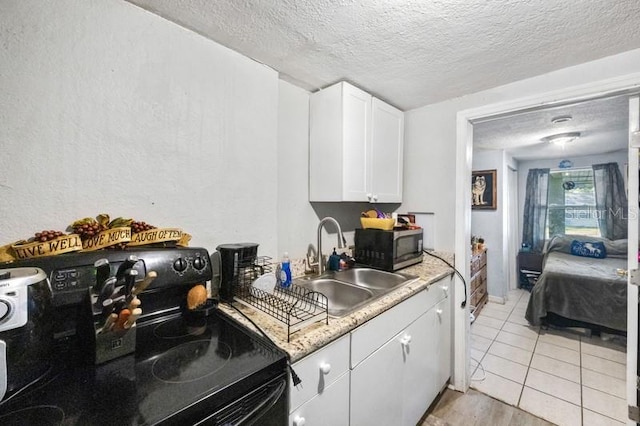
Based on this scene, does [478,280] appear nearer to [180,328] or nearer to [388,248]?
[388,248]

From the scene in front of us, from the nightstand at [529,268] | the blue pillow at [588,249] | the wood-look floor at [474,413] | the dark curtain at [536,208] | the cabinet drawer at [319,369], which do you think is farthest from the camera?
the nightstand at [529,268]

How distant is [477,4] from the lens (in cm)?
105

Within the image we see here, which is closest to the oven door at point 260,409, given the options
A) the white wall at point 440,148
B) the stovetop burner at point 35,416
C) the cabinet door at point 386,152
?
the stovetop burner at point 35,416

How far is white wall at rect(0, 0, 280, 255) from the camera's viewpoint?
0.85 m

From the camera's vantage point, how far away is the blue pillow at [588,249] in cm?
338

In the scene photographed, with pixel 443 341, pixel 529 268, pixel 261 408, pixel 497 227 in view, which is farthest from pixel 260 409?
pixel 529 268

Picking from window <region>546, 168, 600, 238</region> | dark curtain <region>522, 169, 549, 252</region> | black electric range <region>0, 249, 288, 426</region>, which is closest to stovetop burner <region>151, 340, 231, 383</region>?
black electric range <region>0, 249, 288, 426</region>

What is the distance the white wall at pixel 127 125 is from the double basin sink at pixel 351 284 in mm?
429

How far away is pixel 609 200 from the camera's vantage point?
306cm

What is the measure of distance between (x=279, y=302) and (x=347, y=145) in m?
1.01

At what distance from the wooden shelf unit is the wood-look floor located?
1352 millimetres

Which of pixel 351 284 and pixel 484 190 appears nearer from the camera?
pixel 351 284

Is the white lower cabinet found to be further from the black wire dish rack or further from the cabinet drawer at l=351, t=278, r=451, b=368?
the black wire dish rack

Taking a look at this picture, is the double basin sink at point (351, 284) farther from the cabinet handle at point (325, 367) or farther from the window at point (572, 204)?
the window at point (572, 204)
